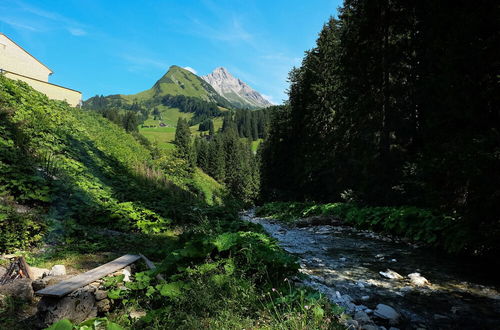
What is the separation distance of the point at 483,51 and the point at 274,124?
118 feet

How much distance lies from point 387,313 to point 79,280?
13.7 ft

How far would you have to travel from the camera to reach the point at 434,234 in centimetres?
807

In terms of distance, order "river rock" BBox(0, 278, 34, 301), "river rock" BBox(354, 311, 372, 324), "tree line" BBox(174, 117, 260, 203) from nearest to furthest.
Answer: "river rock" BBox(354, 311, 372, 324) < "river rock" BBox(0, 278, 34, 301) < "tree line" BBox(174, 117, 260, 203)

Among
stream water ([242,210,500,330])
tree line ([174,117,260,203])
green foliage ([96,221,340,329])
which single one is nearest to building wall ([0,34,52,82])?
green foliage ([96,221,340,329])

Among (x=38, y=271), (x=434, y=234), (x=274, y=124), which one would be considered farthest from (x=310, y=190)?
(x=38, y=271)

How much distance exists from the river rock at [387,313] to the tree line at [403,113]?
3.32m

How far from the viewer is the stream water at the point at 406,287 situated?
375cm

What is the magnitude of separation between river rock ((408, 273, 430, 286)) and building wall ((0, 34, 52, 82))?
36.1 meters

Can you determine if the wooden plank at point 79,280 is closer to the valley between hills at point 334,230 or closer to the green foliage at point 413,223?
the valley between hills at point 334,230

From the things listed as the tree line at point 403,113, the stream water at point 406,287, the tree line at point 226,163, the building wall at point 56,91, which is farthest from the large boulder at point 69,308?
the tree line at point 226,163

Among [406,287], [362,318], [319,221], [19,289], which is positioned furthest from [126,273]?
[319,221]

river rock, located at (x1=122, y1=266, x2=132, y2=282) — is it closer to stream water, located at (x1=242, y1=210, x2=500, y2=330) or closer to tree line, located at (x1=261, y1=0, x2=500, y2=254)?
stream water, located at (x1=242, y1=210, x2=500, y2=330)

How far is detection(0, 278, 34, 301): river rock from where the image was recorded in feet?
13.4

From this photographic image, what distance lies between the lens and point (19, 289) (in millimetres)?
4215
